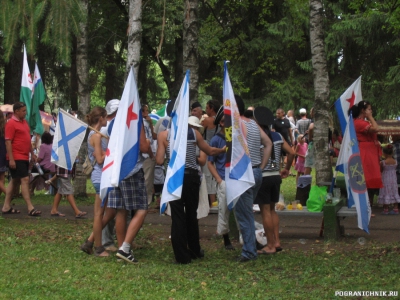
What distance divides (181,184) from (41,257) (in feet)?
7.15

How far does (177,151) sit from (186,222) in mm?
1033

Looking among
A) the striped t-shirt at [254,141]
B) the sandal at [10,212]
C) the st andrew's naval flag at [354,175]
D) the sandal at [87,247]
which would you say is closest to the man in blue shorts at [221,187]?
the striped t-shirt at [254,141]

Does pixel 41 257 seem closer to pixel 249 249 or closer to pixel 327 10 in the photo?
pixel 249 249

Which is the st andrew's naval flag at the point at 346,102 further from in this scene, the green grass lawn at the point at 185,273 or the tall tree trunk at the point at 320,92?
the green grass lawn at the point at 185,273

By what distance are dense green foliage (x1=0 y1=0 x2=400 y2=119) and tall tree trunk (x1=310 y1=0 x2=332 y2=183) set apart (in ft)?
29.5

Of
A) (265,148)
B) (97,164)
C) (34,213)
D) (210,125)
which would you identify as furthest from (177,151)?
(34,213)

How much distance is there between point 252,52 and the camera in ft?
98.5

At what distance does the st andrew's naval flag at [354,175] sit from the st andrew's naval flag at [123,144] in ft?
11.1

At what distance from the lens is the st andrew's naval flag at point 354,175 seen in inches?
398

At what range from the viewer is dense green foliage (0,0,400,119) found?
75.7 feet

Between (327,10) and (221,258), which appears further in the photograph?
(327,10)

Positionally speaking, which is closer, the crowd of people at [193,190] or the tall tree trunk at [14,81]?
the crowd of people at [193,190]

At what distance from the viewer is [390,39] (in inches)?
1161

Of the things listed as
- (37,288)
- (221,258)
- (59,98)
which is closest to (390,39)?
(59,98)
